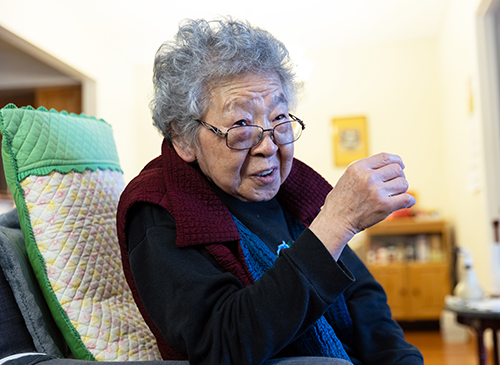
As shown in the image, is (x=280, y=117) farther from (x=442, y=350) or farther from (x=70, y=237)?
(x=442, y=350)

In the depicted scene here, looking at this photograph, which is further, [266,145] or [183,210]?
[266,145]

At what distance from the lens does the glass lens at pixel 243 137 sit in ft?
3.18

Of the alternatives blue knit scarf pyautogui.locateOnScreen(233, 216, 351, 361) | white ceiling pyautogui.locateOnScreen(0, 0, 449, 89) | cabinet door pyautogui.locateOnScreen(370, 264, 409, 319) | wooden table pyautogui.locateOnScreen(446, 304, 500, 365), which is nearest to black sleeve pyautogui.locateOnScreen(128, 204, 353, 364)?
blue knit scarf pyautogui.locateOnScreen(233, 216, 351, 361)

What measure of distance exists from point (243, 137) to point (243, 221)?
0.67 ft

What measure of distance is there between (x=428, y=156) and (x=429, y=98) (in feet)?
2.09

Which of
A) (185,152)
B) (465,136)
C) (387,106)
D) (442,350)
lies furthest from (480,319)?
(387,106)

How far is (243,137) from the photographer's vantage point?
0.97 metres

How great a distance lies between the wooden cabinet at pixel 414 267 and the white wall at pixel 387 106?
2.32ft

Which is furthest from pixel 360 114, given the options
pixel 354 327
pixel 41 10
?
pixel 354 327

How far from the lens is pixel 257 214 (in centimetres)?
110

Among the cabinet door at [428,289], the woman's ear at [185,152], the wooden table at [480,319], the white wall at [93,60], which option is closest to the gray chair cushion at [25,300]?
the woman's ear at [185,152]

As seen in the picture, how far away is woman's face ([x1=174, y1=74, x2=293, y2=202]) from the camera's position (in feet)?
3.22

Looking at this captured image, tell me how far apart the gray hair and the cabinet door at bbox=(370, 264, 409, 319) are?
349 centimetres

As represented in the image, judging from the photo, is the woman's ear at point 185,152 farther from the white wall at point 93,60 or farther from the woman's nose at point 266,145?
the white wall at point 93,60
